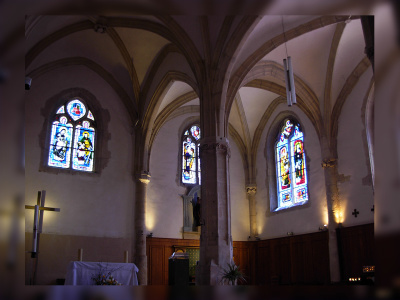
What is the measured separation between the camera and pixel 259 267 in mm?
17281

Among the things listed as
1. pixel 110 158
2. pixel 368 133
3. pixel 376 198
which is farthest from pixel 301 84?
pixel 376 198

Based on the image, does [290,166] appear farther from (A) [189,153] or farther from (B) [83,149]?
(B) [83,149]

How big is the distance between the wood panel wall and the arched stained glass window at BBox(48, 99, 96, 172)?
13.7 feet

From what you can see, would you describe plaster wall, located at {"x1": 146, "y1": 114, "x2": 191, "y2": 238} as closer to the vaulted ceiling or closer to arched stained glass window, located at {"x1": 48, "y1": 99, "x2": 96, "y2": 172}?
the vaulted ceiling

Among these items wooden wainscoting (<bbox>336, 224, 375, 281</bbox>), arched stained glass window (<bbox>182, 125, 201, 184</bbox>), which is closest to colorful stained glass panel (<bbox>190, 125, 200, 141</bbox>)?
arched stained glass window (<bbox>182, 125, 201, 184</bbox>)

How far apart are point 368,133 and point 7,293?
1386 centimetres

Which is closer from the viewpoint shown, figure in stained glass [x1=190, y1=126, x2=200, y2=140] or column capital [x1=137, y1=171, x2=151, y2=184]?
column capital [x1=137, y1=171, x2=151, y2=184]

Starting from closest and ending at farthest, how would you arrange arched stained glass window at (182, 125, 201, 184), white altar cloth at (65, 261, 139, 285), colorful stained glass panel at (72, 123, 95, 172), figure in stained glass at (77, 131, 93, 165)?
white altar cloth at (65, 261, 139, 285)
colorful stained glass panel at (72, 123, 95, 172)
figure in stained glass at (77, 131, 93, 165)
arched stained glass window at (182, 125, 201, 184)

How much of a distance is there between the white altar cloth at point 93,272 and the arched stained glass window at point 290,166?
8636 mm

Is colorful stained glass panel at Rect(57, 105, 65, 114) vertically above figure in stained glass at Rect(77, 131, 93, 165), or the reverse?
colorful stained glass panel at Rect(57, 105, 65, 114)

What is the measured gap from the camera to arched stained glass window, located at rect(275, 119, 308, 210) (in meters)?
16.5

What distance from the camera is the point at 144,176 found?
15.4m

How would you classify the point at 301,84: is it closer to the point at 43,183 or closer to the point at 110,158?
the point at 110,158

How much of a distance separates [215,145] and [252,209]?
827cm
